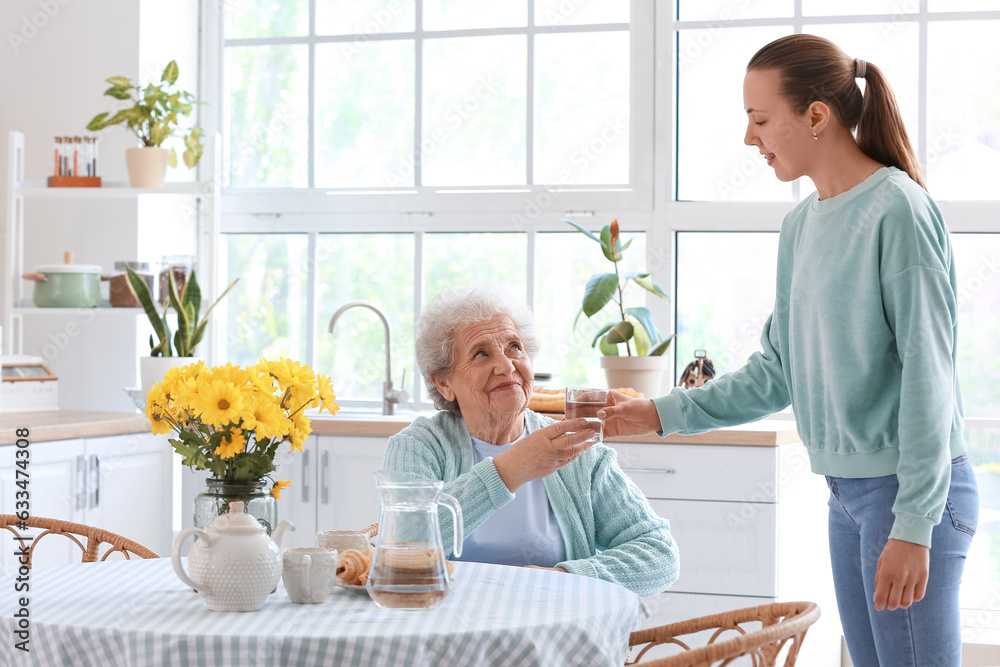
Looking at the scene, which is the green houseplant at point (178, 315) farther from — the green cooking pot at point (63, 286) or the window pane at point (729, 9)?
the window pane at point (729, 9)

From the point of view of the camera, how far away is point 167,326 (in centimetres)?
311

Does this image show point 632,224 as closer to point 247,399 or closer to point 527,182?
point 527,182

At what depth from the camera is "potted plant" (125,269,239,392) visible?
303 cm

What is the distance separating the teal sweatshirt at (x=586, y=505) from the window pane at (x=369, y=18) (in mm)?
2040

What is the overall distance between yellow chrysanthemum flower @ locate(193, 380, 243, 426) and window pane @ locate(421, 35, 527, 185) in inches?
92.1

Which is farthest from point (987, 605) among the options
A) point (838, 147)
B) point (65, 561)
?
point (65, 561)

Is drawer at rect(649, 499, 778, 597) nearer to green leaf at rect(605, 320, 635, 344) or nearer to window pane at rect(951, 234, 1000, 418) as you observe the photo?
green leaf at rect(605, 320, 635, 344)

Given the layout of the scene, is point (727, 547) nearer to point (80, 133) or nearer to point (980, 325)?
point (980, 325)

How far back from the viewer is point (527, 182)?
11.2 feet

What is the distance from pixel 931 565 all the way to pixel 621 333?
163 cm

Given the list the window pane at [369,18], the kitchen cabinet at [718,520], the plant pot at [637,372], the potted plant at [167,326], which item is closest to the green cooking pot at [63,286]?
the potted plant at [167,326]

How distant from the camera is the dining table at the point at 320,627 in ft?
3.41

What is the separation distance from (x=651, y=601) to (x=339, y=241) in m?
1.70

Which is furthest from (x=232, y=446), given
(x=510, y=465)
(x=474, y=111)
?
(x=474, y=111)
